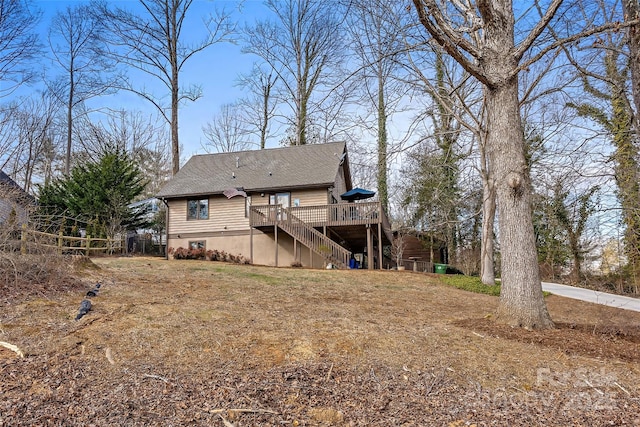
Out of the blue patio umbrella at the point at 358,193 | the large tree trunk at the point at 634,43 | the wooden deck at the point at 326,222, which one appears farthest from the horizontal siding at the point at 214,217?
the large tree trunk at the point at 634,43

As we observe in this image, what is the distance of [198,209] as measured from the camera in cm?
1998

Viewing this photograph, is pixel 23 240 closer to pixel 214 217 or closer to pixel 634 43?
pixel 634 43

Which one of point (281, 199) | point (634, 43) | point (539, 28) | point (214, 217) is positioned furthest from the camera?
point (214, 217)

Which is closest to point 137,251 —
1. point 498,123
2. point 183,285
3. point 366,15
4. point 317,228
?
point 317,228

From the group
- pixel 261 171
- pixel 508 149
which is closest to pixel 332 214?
pixel 261 171

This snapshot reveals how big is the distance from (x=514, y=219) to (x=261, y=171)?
52.7 ft

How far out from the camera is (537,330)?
16.8 feet

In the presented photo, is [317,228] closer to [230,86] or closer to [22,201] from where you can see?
[22,201]

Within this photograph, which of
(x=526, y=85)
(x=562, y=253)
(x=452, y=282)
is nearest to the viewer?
(x=526, y=85)

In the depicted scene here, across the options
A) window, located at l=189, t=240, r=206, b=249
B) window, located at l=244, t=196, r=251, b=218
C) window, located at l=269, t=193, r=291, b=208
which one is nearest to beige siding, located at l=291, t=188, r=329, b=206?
window, located at l=269, t=193, r=291, b=208

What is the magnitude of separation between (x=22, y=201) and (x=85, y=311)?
488 centimetres

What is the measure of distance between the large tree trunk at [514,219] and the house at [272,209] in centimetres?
1078

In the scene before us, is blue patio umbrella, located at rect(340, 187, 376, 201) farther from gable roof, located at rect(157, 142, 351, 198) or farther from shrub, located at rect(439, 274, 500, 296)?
shrub, located at rect(439, 274, 500, 296)

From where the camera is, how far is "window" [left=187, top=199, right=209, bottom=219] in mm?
19867
